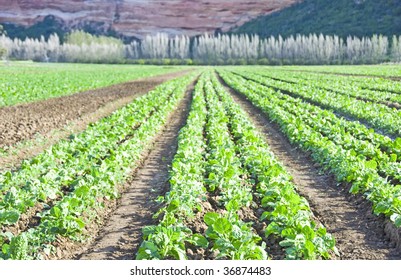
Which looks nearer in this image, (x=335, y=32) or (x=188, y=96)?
(x=188, y=96)

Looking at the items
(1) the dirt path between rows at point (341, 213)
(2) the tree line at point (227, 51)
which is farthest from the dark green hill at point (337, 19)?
(1) the dirt path between rows at point (341, 213)

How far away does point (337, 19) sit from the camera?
412 ft

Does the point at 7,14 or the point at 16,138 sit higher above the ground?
the point at 7,14

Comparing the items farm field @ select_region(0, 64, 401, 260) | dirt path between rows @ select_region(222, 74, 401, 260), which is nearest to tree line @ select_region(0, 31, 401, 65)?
farm field @ select_region(0, 64, 401, 260)

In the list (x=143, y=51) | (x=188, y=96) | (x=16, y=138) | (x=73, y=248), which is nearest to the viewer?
(x=73, y=248)

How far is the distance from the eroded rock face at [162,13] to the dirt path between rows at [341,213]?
162557 millimetres

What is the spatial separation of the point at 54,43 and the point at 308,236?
12840 centimetres

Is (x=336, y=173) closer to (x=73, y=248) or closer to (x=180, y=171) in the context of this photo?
(x=180, y=171)

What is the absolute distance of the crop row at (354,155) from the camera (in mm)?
7527

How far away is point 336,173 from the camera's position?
970 cm

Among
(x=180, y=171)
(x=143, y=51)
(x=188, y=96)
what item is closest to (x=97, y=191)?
(x=180, y=171)

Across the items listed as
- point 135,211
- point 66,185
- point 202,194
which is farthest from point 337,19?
point 135,211

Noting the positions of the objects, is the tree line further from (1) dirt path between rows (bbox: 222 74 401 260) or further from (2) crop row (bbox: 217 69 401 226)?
(1) dirt path between rows (bbox: 222 74 401 260)
